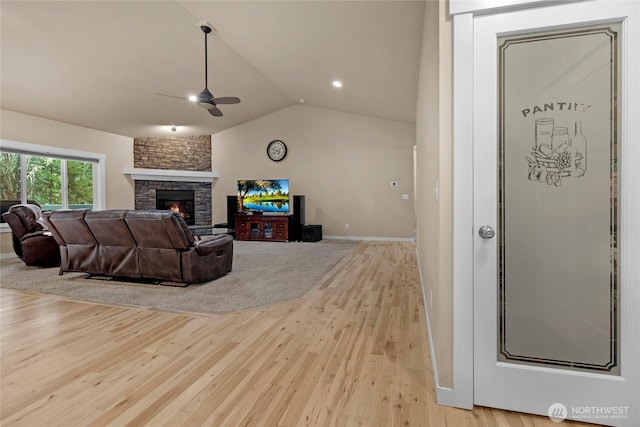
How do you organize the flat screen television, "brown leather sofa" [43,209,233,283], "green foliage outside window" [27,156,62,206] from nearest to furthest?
"brown leather sofa" [43,209,233,283] → "green foliage outside window" [27,156,62,206] → the flat screen television

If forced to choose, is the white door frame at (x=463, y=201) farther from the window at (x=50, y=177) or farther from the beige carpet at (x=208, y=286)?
the window at (x=50, y=177)

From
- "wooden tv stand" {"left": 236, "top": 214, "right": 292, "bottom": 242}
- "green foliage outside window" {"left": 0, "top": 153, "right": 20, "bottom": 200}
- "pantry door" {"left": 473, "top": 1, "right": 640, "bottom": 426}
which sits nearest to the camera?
"pantry door" {"left": 473, "top": 1, "right": 640, "bottom": 426}

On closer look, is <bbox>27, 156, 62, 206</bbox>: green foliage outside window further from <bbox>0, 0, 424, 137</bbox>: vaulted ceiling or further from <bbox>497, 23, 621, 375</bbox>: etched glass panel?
<bbox>497, 23, 621, 375</bbox>: etched glass panel

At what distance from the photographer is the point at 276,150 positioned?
8.70 meters

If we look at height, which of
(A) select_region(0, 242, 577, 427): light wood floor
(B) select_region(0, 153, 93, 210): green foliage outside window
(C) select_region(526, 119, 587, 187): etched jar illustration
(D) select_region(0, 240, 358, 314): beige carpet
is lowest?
(A) select_region(0, 242, 577, 427): light wood floor

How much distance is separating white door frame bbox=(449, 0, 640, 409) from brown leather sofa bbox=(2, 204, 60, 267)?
5895mm

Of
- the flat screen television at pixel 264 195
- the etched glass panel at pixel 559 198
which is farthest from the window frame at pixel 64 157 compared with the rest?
the etched glass panel at pixel 559 198

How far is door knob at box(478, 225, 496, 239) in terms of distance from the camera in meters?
1.55

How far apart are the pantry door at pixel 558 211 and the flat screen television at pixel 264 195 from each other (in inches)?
265

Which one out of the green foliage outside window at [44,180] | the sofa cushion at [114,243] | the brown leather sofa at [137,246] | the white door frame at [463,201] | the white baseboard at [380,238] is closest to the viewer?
the white door frame at [463,201]

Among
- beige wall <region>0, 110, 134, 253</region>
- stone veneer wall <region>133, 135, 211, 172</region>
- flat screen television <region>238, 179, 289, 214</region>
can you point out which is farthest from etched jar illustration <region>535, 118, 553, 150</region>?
stone veneer wall <region>133, 135, 211, 172</region>

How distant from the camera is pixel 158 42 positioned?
4562 millimetres

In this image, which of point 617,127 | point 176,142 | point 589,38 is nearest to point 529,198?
point 617,127

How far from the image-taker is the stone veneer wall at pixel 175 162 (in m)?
8.35
